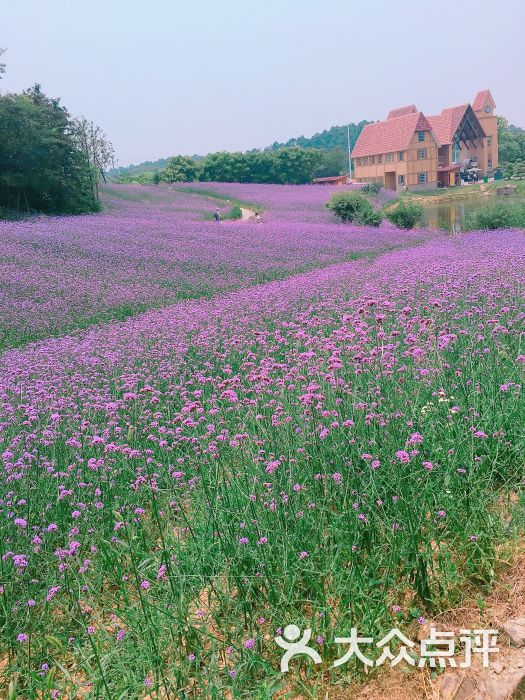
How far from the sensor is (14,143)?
25188mm

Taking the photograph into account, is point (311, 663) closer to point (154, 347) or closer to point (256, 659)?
point (256, 659)

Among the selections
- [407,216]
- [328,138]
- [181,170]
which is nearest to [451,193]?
[181,170]

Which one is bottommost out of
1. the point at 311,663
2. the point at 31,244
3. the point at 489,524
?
the point at 311,663

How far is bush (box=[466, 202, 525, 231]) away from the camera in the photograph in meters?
19.7

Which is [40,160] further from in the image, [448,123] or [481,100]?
[481,100]

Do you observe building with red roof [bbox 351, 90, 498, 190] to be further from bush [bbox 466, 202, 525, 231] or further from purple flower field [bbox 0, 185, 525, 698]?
purple flower field [bbox 0, 185, 525, 698]

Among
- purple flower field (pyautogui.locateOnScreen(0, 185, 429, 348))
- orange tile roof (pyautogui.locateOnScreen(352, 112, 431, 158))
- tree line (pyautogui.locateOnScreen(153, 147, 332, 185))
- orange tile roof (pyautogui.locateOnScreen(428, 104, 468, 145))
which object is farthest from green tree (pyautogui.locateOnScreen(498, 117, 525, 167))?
purple flower field (pyautogui.locateOnScreen(0, 185, 429, 348))

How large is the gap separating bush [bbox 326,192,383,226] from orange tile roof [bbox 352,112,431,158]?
32025 millimetres

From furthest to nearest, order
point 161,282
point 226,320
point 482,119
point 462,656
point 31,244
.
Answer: point 482,119 → point 31,244 → point 161,282 → point 226,320 → point 462,656

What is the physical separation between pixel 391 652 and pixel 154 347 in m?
5.50

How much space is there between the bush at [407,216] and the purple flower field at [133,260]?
2718 millimetres

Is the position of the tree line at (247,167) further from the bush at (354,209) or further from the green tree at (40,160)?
the bush at (354,209)

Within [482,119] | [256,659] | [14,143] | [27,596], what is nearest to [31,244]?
[14,143]

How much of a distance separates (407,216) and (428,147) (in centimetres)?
3670
